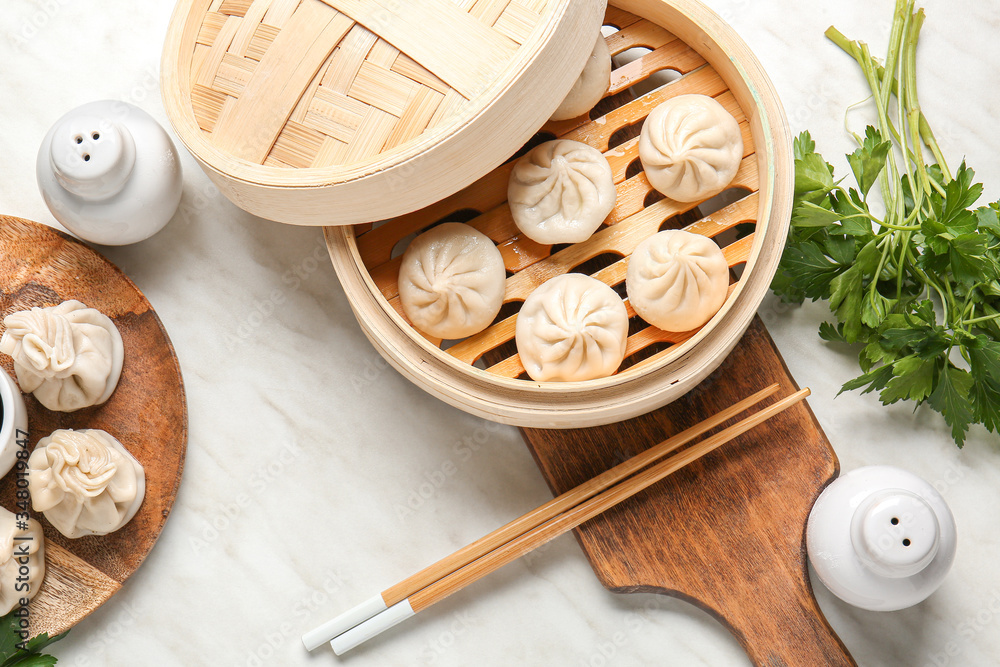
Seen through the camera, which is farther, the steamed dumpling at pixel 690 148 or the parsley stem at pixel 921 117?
the parsley stem at pixel 921 117

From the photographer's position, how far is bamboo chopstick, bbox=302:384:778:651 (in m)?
1.51

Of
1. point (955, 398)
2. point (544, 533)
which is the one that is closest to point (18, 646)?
point (544, 533)

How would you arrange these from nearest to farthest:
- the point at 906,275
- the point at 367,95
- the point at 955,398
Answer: the point at 367,95 < the point at 955,398 < the point at 906,275

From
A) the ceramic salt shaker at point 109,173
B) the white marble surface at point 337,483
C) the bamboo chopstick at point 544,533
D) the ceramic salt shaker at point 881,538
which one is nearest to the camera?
the ceramic salt shaker at point 881,538

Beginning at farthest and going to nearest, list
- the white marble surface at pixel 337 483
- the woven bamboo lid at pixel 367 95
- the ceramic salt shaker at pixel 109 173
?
the white marble surface at pixel 337 483 → the ceramic salt shaker at pixel 109 173 → the woven bamboo lid at pixel 367 95

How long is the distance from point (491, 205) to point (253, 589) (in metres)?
1.06

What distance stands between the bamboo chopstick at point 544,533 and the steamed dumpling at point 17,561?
0.65 metres

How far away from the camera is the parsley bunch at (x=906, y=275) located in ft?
4.64

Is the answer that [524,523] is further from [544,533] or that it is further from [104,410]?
[104,410]

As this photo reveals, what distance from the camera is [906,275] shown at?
1.57 m

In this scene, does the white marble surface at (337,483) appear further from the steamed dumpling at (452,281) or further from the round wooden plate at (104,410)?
the steamed dumpling at (452,281)

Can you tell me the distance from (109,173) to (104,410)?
1.76ft


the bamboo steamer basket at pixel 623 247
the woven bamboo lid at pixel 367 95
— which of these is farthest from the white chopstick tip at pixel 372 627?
the woven bamboo lid at pixel 367 95

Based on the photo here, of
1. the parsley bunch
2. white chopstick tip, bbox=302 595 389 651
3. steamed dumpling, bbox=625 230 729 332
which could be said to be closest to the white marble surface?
white chopstick tip, bbox=302 595 389 651
